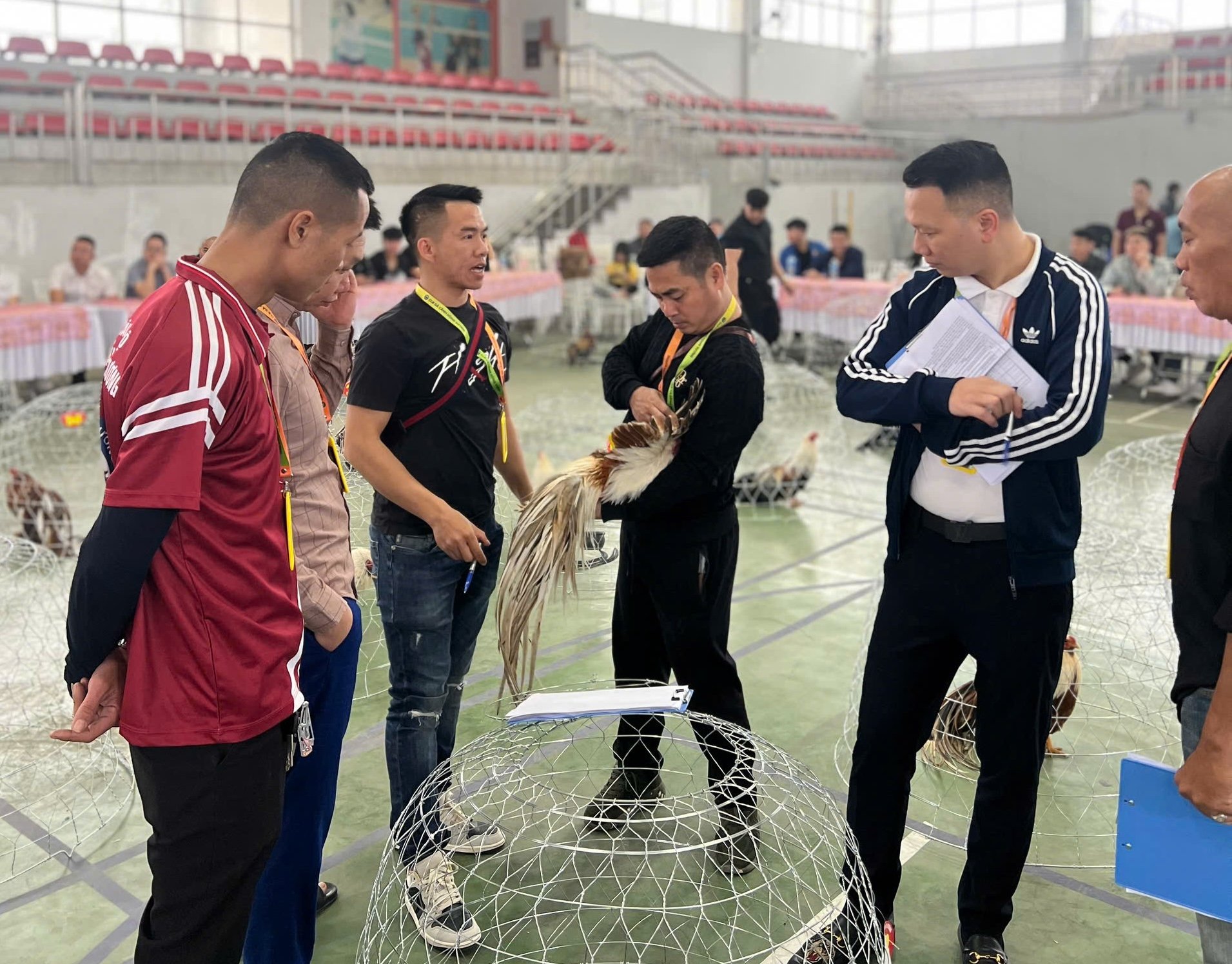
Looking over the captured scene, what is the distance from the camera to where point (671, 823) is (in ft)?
10.1

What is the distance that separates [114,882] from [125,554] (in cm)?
173

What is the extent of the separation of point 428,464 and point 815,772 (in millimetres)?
1603

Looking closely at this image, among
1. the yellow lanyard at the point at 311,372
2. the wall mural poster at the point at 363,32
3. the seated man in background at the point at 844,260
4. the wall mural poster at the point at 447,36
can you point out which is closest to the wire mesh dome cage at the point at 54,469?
the yellow lanyard at the point at 311,372

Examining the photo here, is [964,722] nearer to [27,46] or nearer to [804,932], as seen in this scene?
[804,932]

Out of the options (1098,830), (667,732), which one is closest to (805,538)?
(667,732)

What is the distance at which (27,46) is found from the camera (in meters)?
13.9

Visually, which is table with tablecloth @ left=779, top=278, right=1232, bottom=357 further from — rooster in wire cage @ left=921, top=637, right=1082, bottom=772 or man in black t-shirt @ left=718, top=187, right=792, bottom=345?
rooster in wire cage @ left=921, top=637, right=1082, bottom=772

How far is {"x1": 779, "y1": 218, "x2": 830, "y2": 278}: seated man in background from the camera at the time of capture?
38.0 feet

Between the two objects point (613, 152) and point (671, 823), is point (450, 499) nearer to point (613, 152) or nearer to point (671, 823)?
point (671, 823)

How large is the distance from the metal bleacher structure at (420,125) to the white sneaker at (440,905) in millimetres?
10882

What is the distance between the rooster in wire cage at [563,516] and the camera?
2.62m

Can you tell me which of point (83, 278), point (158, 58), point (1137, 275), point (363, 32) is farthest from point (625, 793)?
point (363, 32)

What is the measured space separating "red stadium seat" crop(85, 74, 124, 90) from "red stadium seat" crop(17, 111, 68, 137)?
0.75 m

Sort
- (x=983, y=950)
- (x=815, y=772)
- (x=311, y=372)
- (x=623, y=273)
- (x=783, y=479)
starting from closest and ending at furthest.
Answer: (x=311, y=372) → (x=983, y=950) → (x=815, y=772) → (x=783, y=479) → (x=623, y=273)
